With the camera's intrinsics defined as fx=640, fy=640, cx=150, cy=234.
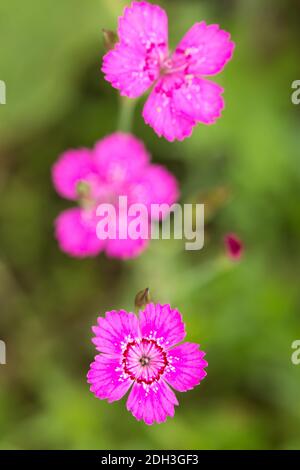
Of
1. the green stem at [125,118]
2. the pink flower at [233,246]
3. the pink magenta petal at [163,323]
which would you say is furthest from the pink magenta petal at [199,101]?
the green stem at [125,118]

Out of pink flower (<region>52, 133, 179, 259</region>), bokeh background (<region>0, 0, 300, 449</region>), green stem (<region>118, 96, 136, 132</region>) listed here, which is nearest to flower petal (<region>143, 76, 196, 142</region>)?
pink flower (<region>52, 133, 179, 259</region>)

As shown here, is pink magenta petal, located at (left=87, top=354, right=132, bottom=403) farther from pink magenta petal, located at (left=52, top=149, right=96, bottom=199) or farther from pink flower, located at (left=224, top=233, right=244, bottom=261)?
pink magenta petal, located at (left=52, top=149, right=96, bottom=199)

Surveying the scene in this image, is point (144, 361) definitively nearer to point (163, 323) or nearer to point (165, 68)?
point (163, 323)

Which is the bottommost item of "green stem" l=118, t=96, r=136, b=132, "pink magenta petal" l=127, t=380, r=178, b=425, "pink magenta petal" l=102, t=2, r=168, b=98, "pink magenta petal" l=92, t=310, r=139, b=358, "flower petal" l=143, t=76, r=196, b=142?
"pink magenta petal" l=127, t=380, r=178, b=425

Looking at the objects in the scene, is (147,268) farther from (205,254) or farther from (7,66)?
(7,66)

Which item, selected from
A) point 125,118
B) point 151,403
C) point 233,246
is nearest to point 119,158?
point 125,118

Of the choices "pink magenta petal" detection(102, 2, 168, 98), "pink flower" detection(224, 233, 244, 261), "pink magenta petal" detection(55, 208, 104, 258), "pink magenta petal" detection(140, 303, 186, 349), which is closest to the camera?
"pink magenta petal" detection(140, 303, 186, 349)
